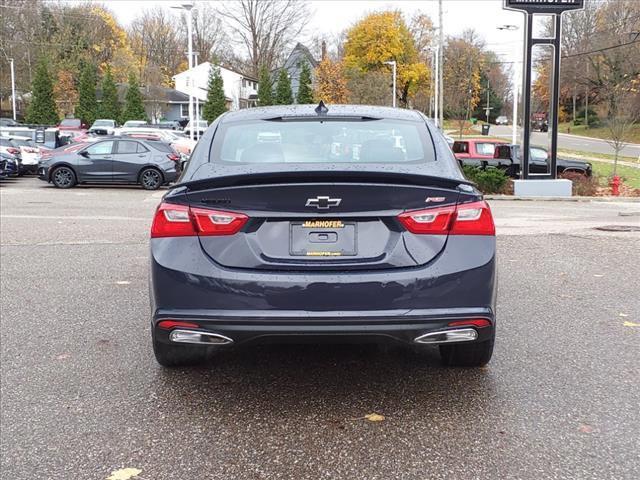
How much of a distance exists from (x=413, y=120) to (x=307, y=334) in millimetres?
1756

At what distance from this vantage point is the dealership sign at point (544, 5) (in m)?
18.4

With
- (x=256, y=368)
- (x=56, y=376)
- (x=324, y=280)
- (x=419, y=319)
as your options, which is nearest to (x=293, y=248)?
(x=324, y=280)

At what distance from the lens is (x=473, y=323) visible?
11.6ft

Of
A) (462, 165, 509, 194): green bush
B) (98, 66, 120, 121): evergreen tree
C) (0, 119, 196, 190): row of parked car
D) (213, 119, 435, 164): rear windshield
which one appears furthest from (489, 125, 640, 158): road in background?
(213, 119, 435, 164): rear windshield

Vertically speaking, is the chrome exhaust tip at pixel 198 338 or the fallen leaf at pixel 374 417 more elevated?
the chrome exhaust tip at pixel 198 338

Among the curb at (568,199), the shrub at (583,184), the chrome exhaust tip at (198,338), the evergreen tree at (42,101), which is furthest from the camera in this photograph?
the evergreen tree at (42,101)

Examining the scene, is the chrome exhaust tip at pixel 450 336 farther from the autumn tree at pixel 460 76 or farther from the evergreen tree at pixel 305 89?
the evergreen tree at pixel 305 89

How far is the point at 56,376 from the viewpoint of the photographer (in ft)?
14.4

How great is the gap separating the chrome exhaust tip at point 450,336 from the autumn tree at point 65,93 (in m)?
59.4

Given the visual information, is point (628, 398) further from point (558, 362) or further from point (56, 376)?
point (56, 376)

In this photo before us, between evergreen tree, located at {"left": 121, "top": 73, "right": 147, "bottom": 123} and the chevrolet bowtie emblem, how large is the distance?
52.3m

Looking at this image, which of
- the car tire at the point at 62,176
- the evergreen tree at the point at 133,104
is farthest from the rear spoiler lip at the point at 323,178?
the evergreen tree at the point at 133,104

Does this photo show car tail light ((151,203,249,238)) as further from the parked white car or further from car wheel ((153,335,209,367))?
the parked white car

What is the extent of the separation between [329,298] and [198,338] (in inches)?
28.9
